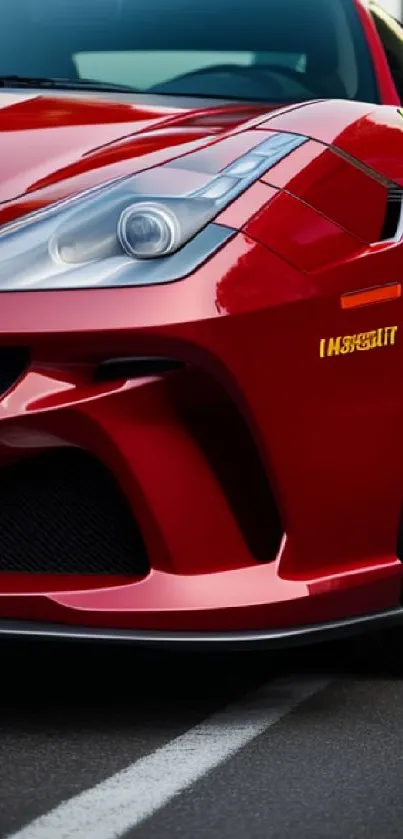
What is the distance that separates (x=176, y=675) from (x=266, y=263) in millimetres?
1032

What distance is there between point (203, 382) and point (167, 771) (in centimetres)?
66

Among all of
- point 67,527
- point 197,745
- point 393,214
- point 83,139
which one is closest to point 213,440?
point 67,527

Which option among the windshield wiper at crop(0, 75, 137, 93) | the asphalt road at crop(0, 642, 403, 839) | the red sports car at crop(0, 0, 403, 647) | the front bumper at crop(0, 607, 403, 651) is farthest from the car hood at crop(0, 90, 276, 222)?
the asphalt road at crop(0, 642, 403, 839)

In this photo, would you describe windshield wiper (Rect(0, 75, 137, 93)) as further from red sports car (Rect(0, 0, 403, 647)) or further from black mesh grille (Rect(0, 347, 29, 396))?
black mesh grille (Rect(0, 347, 29, 396))

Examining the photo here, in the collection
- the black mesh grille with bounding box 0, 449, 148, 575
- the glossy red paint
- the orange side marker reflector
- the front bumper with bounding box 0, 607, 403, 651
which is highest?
the glossy red paint

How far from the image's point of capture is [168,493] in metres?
3.30

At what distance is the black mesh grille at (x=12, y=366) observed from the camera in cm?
324

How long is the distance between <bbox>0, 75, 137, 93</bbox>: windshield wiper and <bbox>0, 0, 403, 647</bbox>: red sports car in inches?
29.3

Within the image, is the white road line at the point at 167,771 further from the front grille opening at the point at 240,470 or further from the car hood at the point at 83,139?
the car hood at the point at 83,139

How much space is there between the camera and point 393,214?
3703 millimetres

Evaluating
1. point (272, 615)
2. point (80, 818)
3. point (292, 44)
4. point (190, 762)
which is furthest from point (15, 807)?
point (292, 44)

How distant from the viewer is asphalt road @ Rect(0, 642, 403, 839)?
298cm

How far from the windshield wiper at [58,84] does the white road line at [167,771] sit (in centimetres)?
149

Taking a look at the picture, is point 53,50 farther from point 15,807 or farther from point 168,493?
point 15,807
